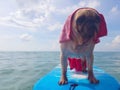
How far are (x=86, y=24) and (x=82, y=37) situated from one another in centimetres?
29

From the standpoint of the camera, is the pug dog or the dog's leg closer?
the pug dog

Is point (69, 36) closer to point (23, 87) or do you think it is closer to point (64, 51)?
point (64, 51)

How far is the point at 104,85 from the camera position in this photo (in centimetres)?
534

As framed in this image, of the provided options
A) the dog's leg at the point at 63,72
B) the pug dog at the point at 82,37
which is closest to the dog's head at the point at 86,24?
the pug dog at the point at 82,37

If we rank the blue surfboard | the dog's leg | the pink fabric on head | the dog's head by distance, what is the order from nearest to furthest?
the dog's head, the pink fabric on head, the blue surfboard, the dog's leg

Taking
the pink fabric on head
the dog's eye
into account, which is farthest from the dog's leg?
the dog's eye

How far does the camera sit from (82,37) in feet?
15.1

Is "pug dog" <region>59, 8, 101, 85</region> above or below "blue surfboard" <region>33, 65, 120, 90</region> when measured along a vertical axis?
above

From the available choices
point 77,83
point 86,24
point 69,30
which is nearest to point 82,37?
point 86,24

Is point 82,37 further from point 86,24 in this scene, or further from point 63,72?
point 63,72

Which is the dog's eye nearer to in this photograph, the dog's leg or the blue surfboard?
the dog's leg

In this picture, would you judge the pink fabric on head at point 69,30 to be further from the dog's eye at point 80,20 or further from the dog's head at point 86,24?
the dog's eye at point 80,20

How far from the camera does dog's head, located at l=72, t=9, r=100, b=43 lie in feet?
14.5

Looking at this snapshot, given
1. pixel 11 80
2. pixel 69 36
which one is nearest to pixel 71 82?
pixel 69 36
